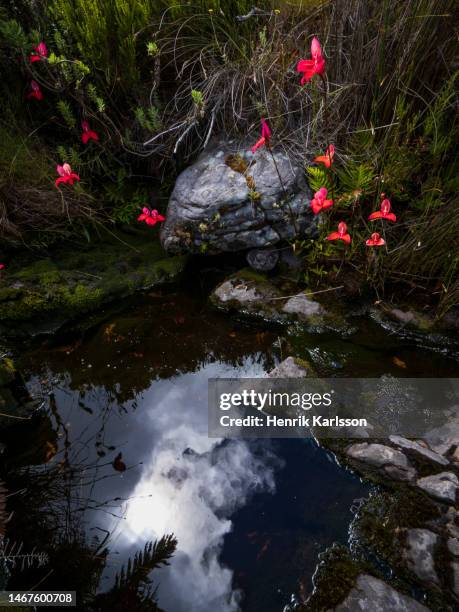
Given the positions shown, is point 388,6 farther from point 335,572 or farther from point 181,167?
point 335,572

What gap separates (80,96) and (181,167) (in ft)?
3.15

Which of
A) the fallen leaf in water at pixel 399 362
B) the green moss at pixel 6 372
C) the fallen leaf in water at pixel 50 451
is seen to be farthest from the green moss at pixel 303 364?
the green moss at pixel 6 372

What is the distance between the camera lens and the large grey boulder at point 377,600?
4.81 ft

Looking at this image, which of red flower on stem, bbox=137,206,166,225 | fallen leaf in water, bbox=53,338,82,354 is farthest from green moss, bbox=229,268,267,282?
fallen leaf in water, bbox=53,338,82,354

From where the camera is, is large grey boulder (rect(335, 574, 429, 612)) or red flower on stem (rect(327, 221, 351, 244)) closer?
large grey boulder (rect(335, 574, 429, 612))

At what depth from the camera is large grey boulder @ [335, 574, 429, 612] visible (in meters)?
1.46

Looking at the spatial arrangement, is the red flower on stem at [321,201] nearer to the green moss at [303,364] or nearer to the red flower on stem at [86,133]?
the green moss at [303,364]

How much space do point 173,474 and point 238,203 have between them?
1924 mm

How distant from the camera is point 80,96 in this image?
2.98 meters

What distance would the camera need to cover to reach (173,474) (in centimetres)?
207

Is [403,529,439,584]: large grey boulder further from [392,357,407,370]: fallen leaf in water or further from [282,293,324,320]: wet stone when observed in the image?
[282,293,324,320]: wet stone

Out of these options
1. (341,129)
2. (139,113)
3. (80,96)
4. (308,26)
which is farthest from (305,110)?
(80,96)

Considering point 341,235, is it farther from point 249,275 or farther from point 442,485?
point 442,485

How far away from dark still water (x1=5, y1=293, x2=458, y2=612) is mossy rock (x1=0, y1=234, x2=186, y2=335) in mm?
294
